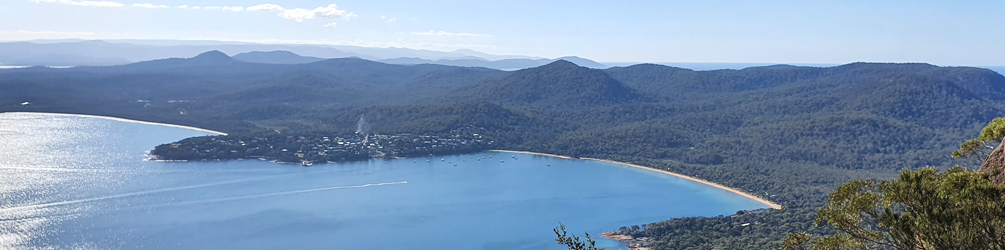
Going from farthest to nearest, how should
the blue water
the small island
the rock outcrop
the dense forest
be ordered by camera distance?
the small island, the dense forest, the blue water, the rock outcrop

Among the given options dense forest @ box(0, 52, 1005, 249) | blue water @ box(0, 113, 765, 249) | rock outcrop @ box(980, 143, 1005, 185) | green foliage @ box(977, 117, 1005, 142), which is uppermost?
green foliage @ box(977, 117, 1005, 142)

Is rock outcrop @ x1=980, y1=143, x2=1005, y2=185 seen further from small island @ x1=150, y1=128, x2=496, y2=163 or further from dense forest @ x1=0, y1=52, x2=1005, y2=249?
small island @ x1=150, y1=128, x2=496, y2=163

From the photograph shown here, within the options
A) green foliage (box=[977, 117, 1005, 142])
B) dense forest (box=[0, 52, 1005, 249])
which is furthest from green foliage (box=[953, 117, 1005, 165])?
dense forest (box=[0, 52, 1005, 249])

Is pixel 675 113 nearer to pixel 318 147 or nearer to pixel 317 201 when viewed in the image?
pixel 318 147

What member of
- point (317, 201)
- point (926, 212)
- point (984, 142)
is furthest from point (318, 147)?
point (926, 212)

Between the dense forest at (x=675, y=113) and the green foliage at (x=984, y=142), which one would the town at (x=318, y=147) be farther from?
the green foliage at (x=984, y=142)

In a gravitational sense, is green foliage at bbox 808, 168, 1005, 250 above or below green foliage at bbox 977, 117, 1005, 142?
below
